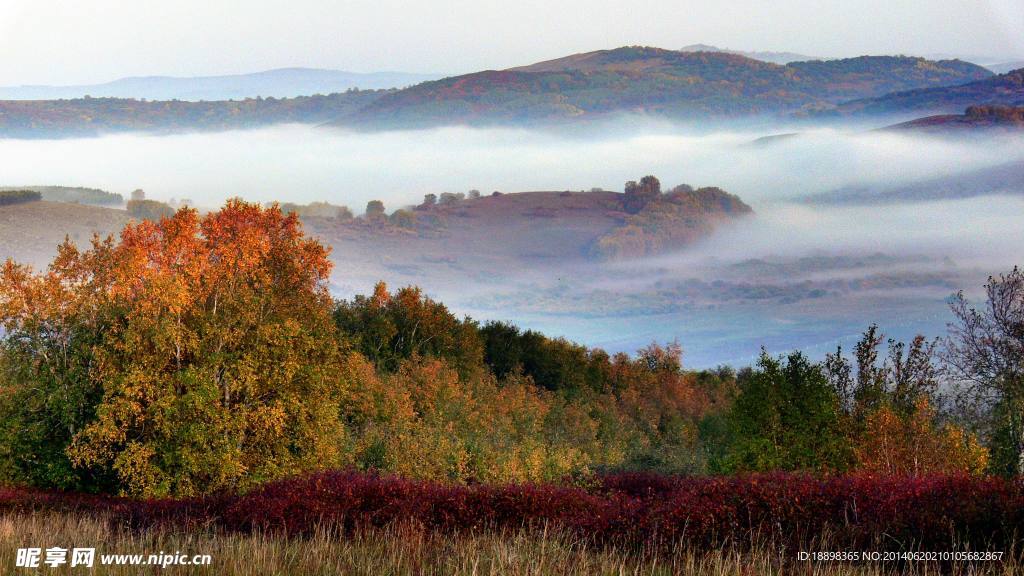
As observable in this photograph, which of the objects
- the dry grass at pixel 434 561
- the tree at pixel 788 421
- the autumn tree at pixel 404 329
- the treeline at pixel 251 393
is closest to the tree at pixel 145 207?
the autumn tree at pixel 404 329

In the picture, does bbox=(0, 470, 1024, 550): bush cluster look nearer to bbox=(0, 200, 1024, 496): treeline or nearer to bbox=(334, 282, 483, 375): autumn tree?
bbox=(0, 200, 1024, 496): treeline

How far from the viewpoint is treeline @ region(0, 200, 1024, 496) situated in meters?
41.1

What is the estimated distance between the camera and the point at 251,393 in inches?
1651

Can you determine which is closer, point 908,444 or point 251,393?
point 251,393

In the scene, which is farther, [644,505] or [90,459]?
[90,459]

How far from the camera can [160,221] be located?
58844 mm

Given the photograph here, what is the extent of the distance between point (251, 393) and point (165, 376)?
3.56m

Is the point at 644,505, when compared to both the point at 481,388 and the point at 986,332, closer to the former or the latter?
the point at 986,332

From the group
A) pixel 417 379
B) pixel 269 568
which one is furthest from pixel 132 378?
pixel 417 379

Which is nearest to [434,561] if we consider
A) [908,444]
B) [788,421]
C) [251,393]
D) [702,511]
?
[702,511]

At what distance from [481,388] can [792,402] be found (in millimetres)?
45936

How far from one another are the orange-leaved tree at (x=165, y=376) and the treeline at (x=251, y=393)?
0.09m

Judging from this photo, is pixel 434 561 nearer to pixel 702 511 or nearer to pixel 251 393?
pixel 702 511

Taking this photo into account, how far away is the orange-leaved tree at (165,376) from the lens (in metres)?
40.4
